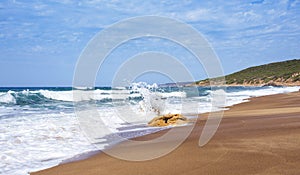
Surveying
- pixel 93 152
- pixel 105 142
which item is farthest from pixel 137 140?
pixel 93 152

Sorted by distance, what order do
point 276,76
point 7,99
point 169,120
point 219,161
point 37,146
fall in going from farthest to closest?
point 276,76 → point 7,99 → point 169,120 → point 37,146 → point 219,161

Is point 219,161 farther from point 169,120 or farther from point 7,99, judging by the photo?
point 7,99

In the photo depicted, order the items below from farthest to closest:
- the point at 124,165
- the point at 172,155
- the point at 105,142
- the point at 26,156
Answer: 1. the point at 105,142
2. the point at 26,156
3. the point at 172,155
4. the point at 124,165

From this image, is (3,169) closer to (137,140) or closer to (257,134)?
(137,140)

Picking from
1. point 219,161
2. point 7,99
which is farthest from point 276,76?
point 219,161

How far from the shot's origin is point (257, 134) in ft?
21.7

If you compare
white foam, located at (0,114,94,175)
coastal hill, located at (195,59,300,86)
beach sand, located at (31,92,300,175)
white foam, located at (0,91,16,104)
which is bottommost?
white foam, located at (0,114,94,175)

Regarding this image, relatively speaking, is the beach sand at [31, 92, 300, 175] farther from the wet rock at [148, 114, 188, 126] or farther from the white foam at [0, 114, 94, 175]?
the wet rock at [148, 114, 188, 126]

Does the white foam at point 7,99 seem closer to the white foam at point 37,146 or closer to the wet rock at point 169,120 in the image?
the white foam at point 37,146

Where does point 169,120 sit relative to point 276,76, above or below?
below

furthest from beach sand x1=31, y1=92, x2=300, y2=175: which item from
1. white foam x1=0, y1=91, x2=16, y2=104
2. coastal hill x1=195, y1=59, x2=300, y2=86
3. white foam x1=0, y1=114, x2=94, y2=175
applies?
coastal hill x1=195, y1=59, x2=300, y2=86

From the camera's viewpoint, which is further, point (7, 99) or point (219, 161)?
point (7, 99)

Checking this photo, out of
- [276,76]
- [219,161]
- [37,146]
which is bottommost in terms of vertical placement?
[37,146]

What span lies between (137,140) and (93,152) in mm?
1609
